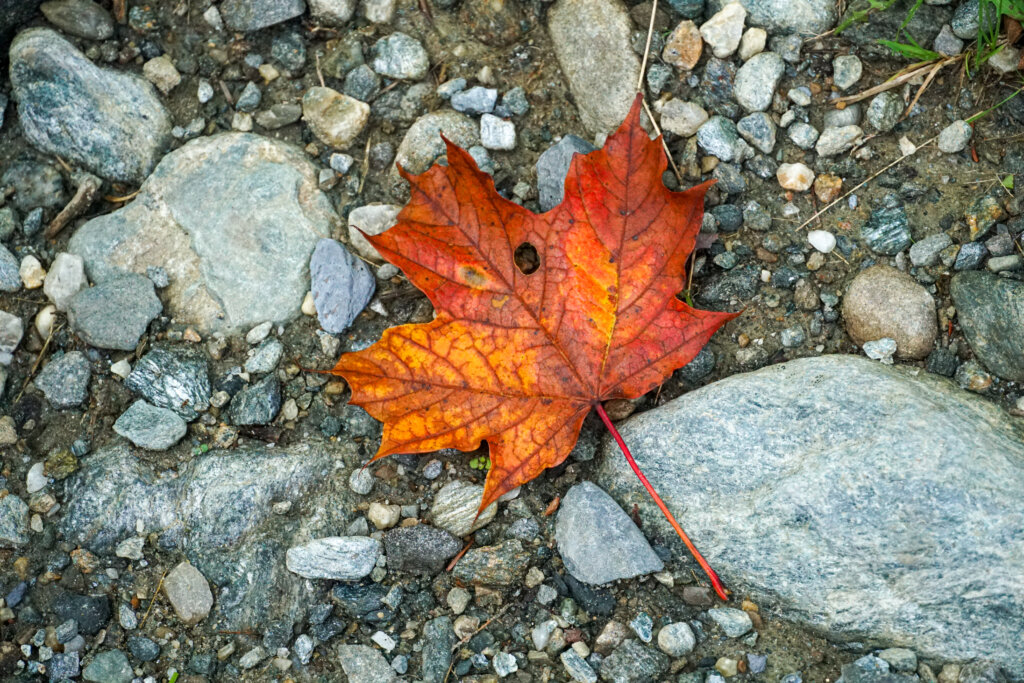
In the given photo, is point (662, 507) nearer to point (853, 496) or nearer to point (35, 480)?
point (853, 496)

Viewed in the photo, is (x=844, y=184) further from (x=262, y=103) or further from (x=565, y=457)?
(x=262, y=103)

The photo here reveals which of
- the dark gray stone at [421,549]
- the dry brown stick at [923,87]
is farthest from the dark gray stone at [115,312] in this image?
the dry brown stick at [923,87]

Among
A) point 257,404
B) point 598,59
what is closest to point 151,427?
point 257,404

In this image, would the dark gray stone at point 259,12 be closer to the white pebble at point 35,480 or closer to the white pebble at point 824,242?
the white pebble at point 35,480

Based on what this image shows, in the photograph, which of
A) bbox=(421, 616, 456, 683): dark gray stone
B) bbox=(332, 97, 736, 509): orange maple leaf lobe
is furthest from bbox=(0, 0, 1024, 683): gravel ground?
bbox=(332, 97, 736, 509): orange maple leaf lobe

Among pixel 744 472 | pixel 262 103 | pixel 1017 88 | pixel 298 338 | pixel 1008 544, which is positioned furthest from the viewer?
pixel 262 103

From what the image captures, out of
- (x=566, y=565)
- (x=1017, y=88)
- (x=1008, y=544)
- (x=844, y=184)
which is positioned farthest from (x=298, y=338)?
(x=1017, y=88)

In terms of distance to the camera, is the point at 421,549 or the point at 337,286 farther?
the point at 337,286
